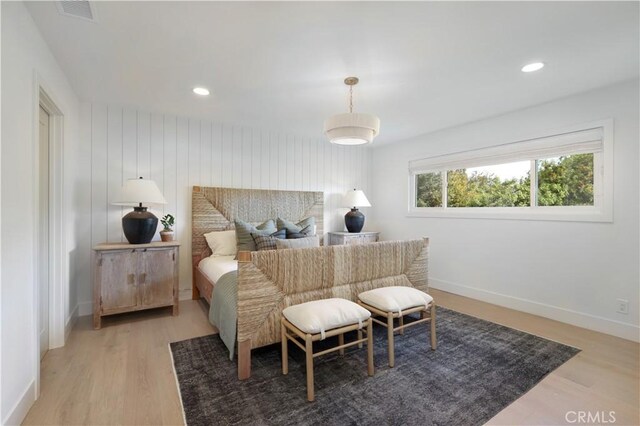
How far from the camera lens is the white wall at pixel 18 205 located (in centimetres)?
152

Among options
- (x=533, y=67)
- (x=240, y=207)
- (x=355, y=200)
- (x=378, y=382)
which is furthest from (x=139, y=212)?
(x=533, y=67)

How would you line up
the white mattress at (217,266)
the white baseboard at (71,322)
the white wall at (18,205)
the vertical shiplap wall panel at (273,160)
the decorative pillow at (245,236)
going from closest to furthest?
the white wall at (18,205) → the white baseboard at (71,322) → the white mattress at (217,266) → the decorative pillow at (245,236) → the vertical shiplap wall panel at (273,160)

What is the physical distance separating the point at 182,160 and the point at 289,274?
2.53m

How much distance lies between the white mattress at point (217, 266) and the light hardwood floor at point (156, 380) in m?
0.53

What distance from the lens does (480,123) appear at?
3.87 m

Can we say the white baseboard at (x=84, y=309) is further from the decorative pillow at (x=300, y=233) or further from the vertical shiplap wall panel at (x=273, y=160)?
the vertical shiplap wall panel at (x=273, y=160)

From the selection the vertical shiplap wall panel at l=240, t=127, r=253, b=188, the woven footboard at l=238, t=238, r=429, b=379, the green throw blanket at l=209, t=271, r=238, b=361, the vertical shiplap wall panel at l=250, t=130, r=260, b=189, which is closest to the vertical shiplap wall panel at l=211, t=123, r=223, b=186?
the vertical shiplap wall panel at l=240, t=127, r=253, b=188

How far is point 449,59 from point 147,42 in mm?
2273

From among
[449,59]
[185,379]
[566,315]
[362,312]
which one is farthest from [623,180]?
[185,379]

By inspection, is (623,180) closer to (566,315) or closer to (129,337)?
(566,315)

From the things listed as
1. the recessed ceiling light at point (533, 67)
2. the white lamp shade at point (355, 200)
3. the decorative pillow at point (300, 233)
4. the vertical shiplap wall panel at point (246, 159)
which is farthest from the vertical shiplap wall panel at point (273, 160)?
the recessed ceiling light at point (533, 67)

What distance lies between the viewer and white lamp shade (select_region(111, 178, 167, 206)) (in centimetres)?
304

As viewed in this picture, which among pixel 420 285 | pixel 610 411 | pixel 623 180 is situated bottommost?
pixel 610 411

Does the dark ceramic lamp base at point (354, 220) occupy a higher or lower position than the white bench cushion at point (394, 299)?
higher
